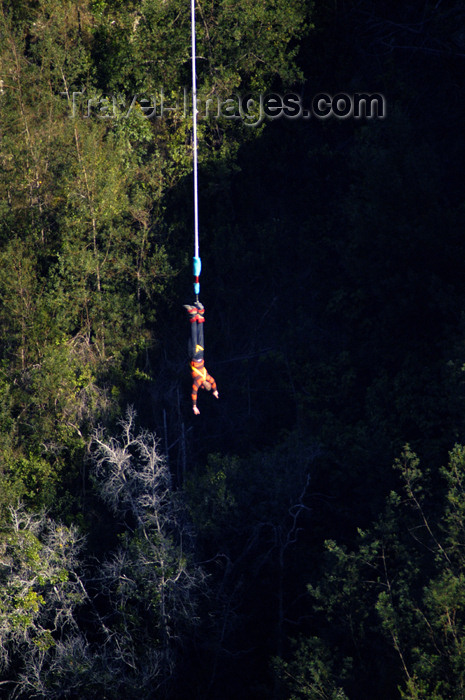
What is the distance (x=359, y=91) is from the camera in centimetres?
1950

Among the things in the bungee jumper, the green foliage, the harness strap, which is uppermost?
the bungee jumper

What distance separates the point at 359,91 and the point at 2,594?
1149cm

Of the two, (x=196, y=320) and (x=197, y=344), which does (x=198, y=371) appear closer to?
(x=197, y=344)

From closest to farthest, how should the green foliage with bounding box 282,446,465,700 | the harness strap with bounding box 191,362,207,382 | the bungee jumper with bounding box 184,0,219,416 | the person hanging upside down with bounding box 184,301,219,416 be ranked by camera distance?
the green foliage with bounding box 282,446,465,700 < the bungee jumper with bounding box 184,0,219,416 < the person hanging upside down with bounding box 184,301,219,416 < the harness strap with bounding box 191,362,207,382

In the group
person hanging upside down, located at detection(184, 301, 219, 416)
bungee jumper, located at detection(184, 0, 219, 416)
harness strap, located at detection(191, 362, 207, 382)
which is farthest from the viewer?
harness strap, located at detection(191, 362, 207, 382)

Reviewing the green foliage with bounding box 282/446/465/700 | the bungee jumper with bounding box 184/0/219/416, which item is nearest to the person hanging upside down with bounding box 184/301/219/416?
the bungee jumper with bounding box 184/0/219/416

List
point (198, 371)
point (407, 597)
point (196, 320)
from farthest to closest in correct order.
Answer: point (198, 371)
point (196, 320)
point (407, 597)

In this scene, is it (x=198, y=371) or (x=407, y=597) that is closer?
(x=407, y=597)

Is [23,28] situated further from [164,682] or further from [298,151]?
[164,682]

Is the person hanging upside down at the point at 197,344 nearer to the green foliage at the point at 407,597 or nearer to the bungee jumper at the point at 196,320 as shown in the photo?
the bungee jumper at the point at 196,320

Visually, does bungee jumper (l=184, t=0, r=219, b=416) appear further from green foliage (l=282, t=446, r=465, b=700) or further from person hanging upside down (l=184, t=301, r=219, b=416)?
green foliage (l=282, t=446, r=465, b=700)

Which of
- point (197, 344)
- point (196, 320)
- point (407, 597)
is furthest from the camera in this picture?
point (197, 344)

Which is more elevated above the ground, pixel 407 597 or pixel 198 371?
pixel 198 371

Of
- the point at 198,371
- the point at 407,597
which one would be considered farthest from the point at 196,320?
the point at 407,597
